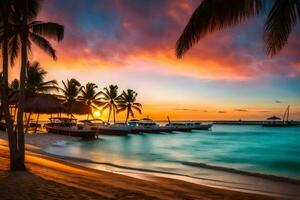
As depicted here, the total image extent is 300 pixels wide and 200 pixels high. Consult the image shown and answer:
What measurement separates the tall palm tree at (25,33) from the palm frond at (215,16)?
699cm

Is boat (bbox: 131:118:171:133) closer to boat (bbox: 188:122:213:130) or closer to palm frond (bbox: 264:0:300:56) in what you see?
boat (bbox: 188:122:213:130)

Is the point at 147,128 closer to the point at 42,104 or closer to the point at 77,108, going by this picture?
the point at 77,108

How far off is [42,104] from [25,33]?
36.2 meters

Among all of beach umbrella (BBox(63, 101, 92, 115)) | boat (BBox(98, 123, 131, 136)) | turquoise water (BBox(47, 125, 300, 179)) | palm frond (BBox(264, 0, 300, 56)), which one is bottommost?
turquoise water (BBox(47, 125, 300, 179))

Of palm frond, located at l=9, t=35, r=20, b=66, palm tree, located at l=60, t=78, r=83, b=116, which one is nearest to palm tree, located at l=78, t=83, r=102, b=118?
palm tree, located at l=60, t=78, r=83, b=116

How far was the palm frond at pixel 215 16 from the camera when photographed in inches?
293

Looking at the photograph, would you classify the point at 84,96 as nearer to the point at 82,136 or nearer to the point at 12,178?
the point at 82,136

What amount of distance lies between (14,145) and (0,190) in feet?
13.5

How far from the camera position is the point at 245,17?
754 centimetres

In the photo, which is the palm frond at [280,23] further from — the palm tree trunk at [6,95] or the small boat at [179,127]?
the small boat at [179,127]

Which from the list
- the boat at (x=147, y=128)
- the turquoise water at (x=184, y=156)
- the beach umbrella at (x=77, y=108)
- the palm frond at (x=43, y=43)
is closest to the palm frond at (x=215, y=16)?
the palm frond at (x=43, y=43)

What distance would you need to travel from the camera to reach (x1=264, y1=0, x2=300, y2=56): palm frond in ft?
24.1

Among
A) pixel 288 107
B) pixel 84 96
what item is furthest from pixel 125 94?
pixel 288 107

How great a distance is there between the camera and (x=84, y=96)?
76.6 m
